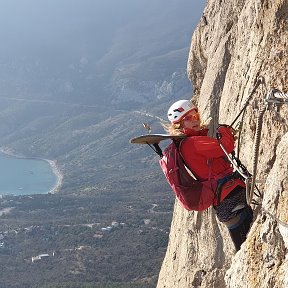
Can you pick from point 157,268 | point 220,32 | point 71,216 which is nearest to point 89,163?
point 71,216

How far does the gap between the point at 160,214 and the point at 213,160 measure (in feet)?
302

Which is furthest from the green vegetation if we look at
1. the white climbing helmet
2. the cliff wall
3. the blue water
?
the white climbing helmet

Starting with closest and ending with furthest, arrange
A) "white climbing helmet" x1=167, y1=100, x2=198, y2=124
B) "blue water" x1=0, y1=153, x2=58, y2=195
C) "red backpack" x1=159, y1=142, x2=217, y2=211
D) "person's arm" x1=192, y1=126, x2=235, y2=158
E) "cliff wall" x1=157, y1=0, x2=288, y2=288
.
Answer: "cliff wall" x1=157, y1=0, x2=288, y2=288
"person's arm" x1=192, y1=126, x2=235, y2=158
"red backpack" x1=159, y1=142, x2=217, y2=211
"white climbing helmet" x1=167, y1=100, x2=198, y2=124
"blue water" x1=0, y1=153, x2=58, y2=195

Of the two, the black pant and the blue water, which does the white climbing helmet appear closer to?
the black pant

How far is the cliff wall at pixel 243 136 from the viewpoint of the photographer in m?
5.30

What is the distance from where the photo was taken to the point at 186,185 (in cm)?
655

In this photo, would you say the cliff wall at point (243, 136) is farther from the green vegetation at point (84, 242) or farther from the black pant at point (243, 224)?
the green vegetation at point (84, 242)

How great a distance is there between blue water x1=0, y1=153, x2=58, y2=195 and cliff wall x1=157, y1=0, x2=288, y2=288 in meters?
156

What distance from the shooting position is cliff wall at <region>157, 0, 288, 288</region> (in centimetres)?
530

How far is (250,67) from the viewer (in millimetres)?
8750

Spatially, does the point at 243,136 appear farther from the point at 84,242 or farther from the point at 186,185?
the point at 84,242

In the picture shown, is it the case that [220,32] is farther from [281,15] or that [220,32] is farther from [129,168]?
[129,168]

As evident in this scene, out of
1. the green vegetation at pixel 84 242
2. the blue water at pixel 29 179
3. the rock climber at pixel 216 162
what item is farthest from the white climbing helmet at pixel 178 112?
the blue water at pixel 29 179

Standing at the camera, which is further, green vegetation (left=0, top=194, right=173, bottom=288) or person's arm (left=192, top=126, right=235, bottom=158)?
green vegetation (left=0, top=194, right=173, bottom=288)
